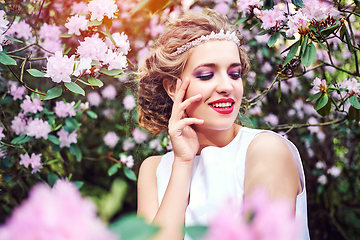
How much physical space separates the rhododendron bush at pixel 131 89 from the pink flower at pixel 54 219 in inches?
44.0

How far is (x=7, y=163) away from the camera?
79.9 inches

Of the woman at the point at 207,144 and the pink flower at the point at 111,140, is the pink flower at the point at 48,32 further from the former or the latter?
the pink flower at the point at 111,140

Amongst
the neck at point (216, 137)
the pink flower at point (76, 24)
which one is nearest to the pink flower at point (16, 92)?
the pink flower at point (76, 24)

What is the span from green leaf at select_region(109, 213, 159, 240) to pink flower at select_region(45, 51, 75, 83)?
46.0 inches

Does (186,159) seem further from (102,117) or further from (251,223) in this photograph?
(102,117)

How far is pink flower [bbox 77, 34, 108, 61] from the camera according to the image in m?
1.45

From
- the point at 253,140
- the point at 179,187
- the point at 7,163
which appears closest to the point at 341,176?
the point at 253,140

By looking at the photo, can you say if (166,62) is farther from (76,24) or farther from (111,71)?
(76,24)

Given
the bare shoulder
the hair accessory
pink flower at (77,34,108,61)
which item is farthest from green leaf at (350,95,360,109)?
pink flower at (77,34,108,61)

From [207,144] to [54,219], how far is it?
4.73ft

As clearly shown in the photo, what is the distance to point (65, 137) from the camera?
2.31 m

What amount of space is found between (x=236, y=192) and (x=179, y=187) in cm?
30

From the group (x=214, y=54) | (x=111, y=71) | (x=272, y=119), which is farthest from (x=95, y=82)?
(x=272, y=119)

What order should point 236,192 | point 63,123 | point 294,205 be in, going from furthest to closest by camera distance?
point 63,123
point 236,192
point 294,205
